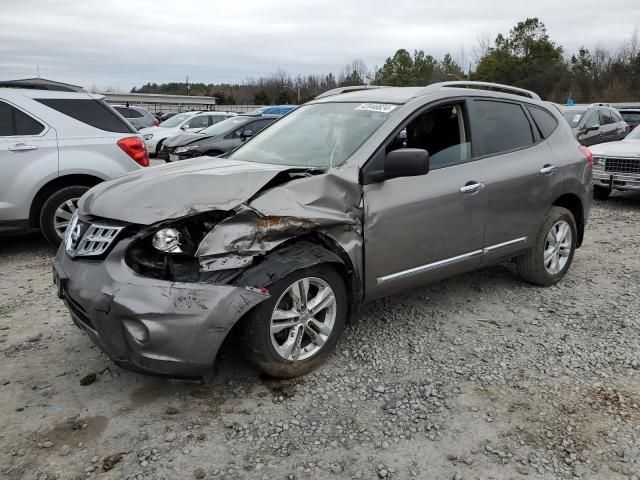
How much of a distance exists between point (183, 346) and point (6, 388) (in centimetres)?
129

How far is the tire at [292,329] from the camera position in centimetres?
289

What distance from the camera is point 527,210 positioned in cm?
438

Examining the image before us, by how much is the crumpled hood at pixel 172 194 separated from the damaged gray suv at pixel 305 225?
11 mm

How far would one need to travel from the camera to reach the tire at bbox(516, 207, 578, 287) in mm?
4625

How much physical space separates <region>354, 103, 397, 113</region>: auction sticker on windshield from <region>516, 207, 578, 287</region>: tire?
6.14 ft

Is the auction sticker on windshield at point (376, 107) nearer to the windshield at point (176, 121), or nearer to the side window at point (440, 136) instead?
the side window at point (440, 136)

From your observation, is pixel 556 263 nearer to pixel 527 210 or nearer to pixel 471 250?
pixel 527 210

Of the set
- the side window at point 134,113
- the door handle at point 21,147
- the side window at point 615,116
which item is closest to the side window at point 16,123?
the door handle at point 21,147

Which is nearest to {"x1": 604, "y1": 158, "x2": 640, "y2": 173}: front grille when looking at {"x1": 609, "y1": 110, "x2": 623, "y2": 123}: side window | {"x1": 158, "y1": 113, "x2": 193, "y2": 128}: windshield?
{"x1": 609, "y1": 110, "x2": 623, "y2": 123}: side window

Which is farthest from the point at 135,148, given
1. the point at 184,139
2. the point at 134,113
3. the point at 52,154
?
the point at 134,113

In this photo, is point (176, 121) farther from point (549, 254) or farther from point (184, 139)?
point (549, 254)

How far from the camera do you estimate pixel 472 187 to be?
388 centimetres

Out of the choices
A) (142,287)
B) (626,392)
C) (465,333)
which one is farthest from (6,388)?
(626,392)

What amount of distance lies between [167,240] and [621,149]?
347 inches
